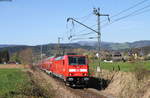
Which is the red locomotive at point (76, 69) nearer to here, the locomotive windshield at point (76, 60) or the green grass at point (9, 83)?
the locomotive windshield at point (76, 60)

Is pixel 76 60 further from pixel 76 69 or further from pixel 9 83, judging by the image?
pixel 9 83

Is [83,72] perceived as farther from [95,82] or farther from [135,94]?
[135,94]

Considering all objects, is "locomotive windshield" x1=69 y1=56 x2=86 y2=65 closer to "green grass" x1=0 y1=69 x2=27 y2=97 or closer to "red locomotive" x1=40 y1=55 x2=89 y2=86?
"red locomotive" x1=40 y1=55 x2=89 y2=86

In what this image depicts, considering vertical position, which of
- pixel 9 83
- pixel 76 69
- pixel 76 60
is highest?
pixel 76 60

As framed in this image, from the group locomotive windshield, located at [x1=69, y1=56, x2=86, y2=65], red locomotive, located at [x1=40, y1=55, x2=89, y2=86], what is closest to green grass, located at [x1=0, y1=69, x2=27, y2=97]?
red locomotive, located at [x1=40, y1=55, x2=89, y2=86]

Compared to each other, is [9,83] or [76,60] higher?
[76,60]

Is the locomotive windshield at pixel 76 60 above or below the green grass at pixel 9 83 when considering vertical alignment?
above

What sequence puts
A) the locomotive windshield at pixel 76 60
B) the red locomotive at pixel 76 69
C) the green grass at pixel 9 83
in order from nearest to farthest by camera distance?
the green grass at pixel 9 83, the red locomotive at pixel 76 69, the locomotive windshield at pixel 76 60

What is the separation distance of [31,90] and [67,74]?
11945mm

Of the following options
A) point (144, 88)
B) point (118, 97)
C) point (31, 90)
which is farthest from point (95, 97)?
point (31, 90)

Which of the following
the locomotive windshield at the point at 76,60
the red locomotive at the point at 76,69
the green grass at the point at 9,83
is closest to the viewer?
the green grass at the point at 9,83

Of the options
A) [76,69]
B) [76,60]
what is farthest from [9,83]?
[76,60]

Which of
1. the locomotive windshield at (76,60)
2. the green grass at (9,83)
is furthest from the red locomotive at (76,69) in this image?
the green grass at (9,83)

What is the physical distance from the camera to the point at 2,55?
536 ft
